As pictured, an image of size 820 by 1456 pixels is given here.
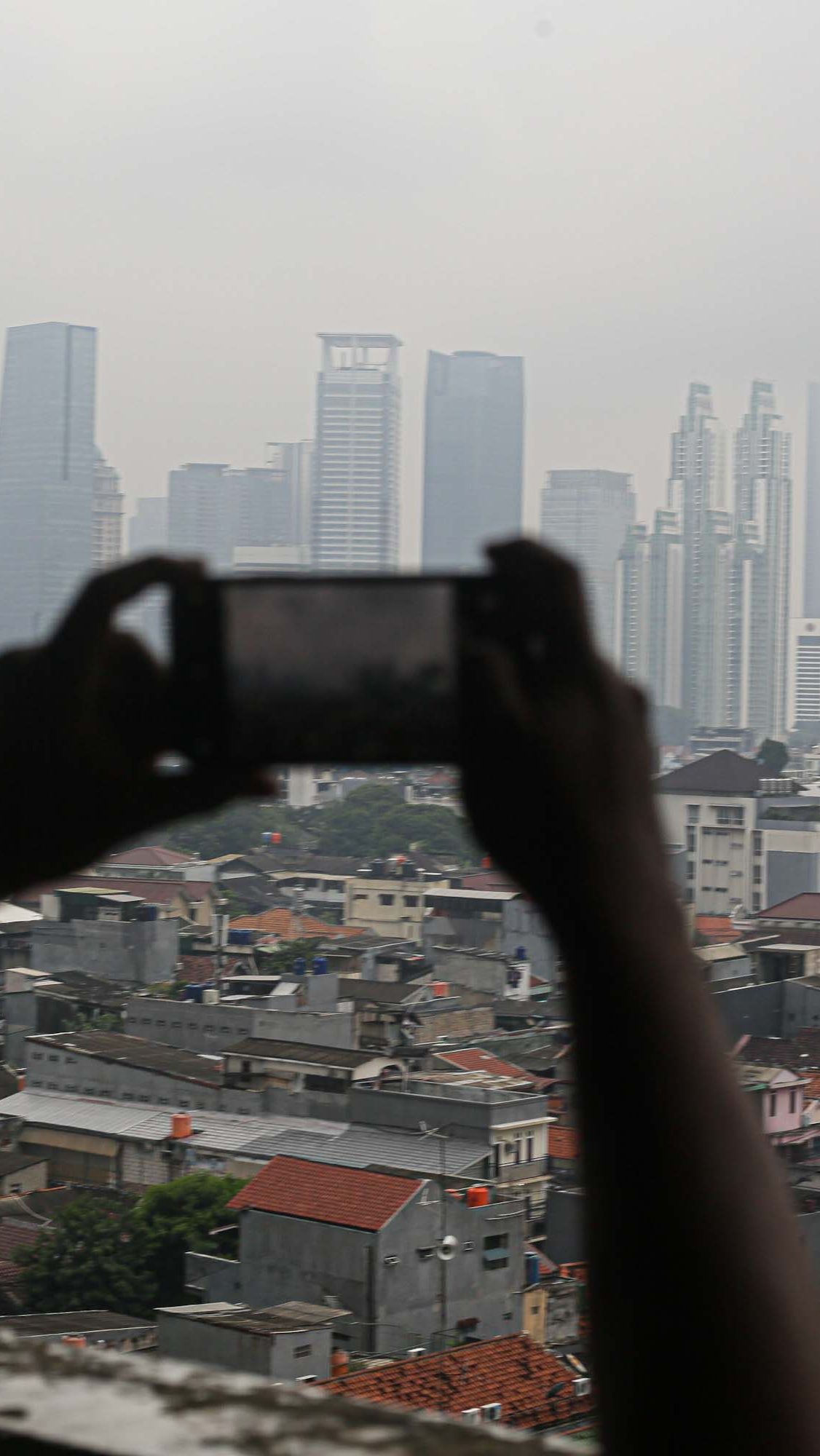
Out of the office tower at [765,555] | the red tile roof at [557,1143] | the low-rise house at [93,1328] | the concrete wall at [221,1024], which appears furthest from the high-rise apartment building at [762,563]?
the low-rise house at [93,1328]

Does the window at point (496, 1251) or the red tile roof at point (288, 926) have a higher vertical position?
the window at point (496, 1251)

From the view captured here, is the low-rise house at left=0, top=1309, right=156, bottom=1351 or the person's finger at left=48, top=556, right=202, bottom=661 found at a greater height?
the person's finger at left=48, top=556, right=202, bottom=661

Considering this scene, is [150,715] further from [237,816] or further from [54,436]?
[54,436]

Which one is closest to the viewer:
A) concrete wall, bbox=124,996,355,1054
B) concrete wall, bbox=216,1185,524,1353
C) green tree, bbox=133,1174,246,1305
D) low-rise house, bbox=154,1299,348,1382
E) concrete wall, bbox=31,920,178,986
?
low-rise house, bbox=154,1299,348,1382

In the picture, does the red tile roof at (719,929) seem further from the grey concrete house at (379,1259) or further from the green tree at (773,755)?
the green tree at (773,755)

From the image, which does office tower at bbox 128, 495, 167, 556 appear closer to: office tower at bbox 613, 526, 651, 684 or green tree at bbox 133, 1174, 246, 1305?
office tower at bbox 613, 526, 651, 684

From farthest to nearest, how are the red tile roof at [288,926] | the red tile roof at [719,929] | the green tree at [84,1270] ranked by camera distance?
the red tile roof at [288,926], the red tile roof at [719,929], the green tree at [84,1270]

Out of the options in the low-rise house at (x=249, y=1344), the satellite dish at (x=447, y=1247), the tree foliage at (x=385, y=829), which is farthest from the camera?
the tree foliage at (x=385, y=829)

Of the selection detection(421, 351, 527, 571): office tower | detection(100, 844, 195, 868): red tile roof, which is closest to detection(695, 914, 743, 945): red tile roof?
detection(100, 844, 195, 868): red tile roof
